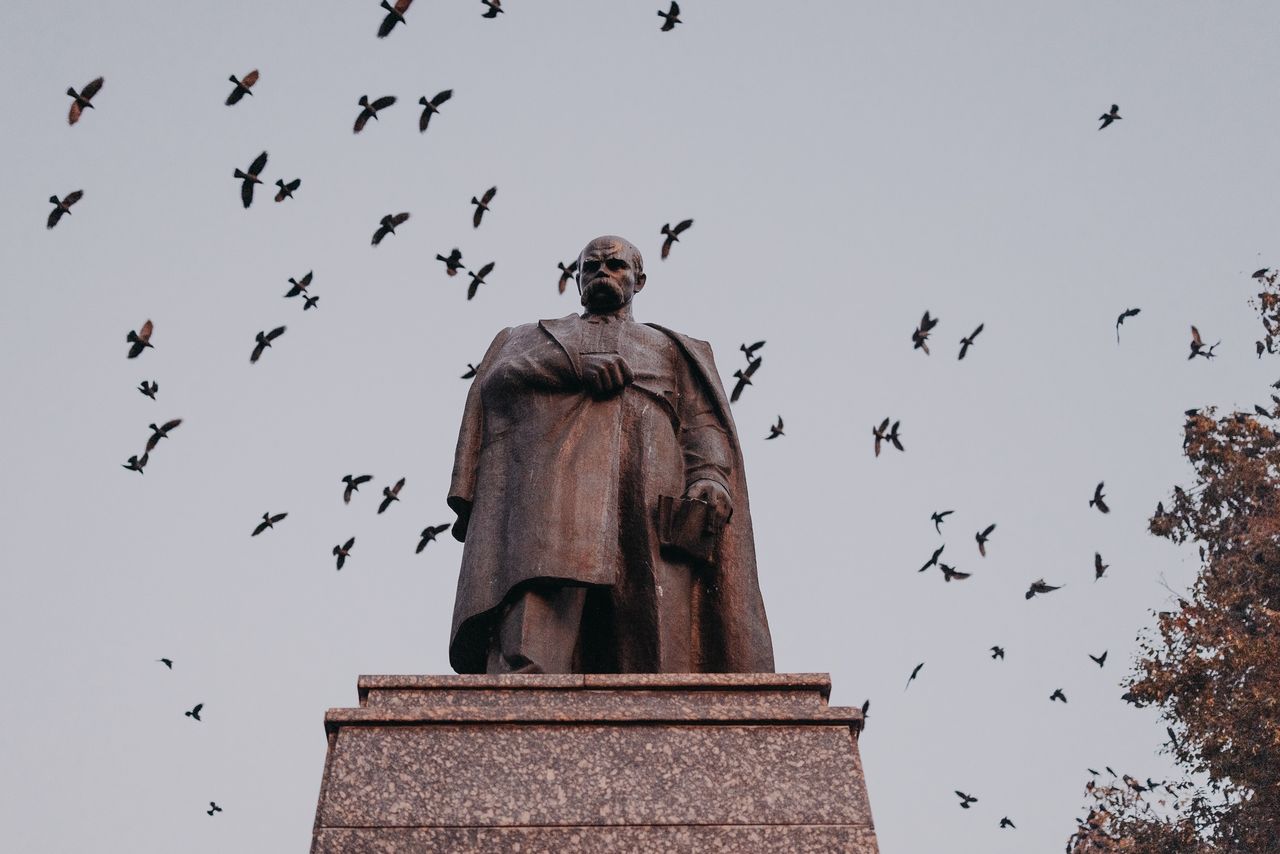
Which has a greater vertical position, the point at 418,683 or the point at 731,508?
the point at 731,508

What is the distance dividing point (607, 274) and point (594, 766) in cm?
309

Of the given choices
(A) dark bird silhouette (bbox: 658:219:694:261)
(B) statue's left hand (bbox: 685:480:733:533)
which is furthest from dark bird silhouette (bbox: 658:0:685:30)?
(B) statue's left hand (bbox: 685:480:733:533)

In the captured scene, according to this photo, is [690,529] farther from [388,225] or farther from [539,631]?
[388,225]

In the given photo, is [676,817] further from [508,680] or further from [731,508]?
[731,508]

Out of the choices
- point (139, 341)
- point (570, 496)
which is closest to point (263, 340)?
point (139, 341)

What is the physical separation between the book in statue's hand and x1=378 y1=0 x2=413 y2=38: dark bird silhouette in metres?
8.01

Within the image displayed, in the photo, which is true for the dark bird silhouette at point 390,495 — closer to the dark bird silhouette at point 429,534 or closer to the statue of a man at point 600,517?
the dark bird silhouette at point 429,534

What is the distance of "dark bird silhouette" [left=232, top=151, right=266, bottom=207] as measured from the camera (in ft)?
46.0

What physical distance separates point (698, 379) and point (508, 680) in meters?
2.31

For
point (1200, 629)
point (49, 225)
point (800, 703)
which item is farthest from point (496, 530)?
point (1200, 629)

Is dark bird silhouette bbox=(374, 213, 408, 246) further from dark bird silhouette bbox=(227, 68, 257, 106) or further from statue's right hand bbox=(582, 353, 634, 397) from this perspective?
statue's right hand bbox=(582, 353, 634, 397)

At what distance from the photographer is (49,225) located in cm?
1419

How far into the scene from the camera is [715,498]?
22.5 feet

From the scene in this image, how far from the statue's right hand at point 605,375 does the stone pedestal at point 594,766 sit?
1701mm
